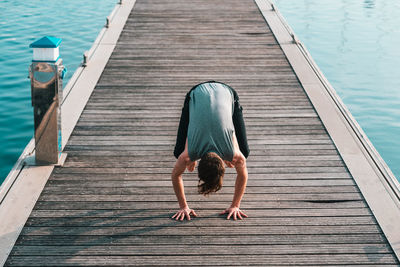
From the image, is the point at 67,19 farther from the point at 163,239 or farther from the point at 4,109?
the point at 163,239

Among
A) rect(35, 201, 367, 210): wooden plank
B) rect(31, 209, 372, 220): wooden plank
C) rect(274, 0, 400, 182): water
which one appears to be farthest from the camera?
rect(274, 0, 400, 182): water

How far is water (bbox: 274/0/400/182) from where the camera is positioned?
31.8ft

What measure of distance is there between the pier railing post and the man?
1.46 meters

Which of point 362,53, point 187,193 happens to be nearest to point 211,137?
point 187,193

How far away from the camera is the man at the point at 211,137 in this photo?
10.9 feet

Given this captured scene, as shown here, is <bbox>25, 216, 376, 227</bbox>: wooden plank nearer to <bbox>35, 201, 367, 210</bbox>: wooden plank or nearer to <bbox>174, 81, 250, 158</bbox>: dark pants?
<bbox>35, 201, 367, 210</bbox>: wooden plank

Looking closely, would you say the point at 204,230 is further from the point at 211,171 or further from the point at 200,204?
the point at 211,171

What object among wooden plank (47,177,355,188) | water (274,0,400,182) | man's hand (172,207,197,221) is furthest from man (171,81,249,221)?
water (274,0,400,182)

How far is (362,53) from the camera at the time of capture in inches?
555

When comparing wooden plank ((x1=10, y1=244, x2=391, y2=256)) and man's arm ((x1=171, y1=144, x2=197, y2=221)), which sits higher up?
man's arm ((x1=171, y1=144, x2=197, y2=221))

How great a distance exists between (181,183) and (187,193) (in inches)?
24.9

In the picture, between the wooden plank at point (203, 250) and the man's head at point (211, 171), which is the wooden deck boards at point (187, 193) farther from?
the man's head at point (211, 171)

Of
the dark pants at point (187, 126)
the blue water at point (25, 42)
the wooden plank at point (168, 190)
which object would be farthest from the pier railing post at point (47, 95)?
the blue water at point (25, 42)

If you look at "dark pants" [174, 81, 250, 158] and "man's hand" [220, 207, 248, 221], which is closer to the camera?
"dark pants" [174, 81, 250, 158]
